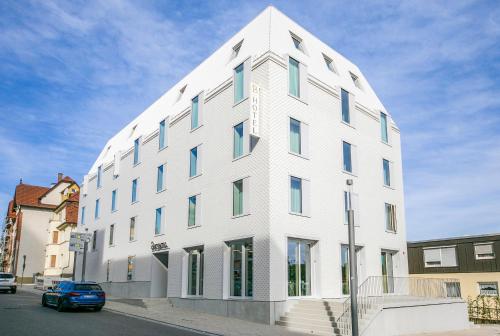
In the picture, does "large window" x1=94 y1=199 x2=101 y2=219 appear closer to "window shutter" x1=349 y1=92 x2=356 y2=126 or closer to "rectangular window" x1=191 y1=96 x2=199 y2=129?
"rectangular window" x1=191 y1=96 x2=199 y2=129

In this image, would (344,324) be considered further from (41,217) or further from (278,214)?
(41,217)

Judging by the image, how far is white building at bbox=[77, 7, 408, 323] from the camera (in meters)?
19.4

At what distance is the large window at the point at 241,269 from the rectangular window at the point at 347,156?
740 cm

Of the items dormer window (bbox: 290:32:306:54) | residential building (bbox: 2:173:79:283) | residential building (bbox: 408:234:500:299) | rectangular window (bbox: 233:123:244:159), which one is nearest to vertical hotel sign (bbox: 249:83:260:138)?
rectangular window (bbox: 233:123:244:159)

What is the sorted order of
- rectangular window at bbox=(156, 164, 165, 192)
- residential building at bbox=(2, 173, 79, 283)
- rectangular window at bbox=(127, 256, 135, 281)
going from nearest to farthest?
rectangular window at bbox=(156, 164, 165, 192) < rectangular window at bbox=(127, 256, 135, 281) < residential building at bbox=(2, 173, 79, 283)

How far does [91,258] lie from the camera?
37.6m

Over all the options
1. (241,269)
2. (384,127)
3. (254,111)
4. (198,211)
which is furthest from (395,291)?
(254,111)

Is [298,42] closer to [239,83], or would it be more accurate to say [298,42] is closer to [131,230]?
[239,83]

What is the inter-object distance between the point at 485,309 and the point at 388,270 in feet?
21.2

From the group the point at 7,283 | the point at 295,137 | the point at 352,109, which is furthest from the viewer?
the point at 7,283

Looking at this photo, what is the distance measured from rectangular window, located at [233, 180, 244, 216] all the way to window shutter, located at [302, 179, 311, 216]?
113 inches

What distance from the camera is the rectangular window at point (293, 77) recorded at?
2141 cm

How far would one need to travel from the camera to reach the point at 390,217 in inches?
1044

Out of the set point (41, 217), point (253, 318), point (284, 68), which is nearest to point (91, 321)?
point (253, 318)
